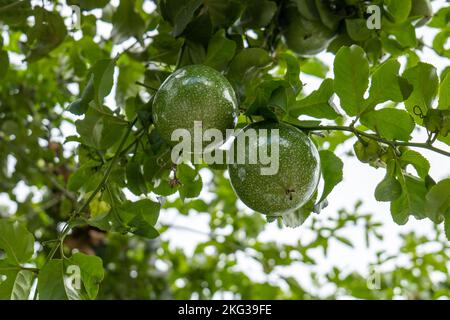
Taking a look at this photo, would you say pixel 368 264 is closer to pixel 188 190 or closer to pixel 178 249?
pixel 178 249

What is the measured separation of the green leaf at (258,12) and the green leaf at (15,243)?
624 mm

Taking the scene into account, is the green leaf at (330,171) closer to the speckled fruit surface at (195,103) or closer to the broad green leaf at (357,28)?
the speckled fruit surface at (195,103)

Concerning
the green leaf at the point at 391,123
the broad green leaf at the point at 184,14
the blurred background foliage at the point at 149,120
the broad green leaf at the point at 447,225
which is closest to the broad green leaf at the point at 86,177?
the blurred background foliage at the point at 149,120

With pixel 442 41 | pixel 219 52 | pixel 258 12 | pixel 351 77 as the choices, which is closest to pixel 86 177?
pixel 219 52

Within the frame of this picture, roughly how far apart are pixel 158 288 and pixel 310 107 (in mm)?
1748

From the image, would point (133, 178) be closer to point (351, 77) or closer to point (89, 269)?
point (89, 269)

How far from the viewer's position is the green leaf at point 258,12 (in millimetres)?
1291

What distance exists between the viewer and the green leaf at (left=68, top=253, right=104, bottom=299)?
1036 millimetres

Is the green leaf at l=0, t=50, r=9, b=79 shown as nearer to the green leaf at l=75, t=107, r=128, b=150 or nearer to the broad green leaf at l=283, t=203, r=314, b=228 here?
the green leaf at l=75, t=107, r=128, b=150

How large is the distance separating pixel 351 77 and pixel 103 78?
41 centimetres

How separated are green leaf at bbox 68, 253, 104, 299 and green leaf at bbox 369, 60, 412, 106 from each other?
0.54 metres

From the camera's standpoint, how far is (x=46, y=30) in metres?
1.37

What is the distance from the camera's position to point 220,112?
3.12 ft
